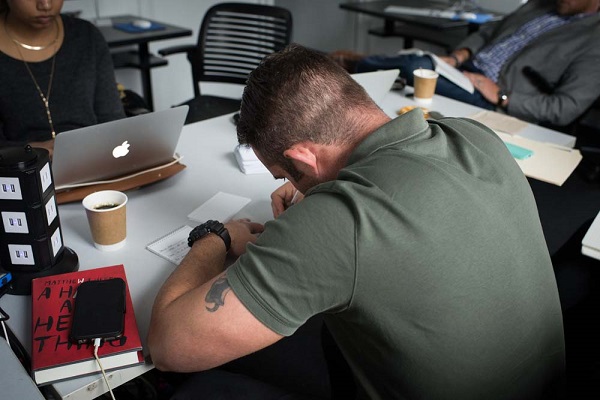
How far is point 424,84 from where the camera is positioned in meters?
2.05

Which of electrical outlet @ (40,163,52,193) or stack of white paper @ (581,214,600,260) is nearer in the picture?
electrical outlet @ (40,163,52,193)

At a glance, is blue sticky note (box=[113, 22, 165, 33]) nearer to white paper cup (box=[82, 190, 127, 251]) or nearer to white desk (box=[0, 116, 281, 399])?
white desk (box=[0, 116, 281, 399])

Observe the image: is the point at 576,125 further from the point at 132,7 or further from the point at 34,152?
the point at 132,7

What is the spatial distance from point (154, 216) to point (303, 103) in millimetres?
590

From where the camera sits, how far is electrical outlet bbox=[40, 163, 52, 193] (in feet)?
3.30

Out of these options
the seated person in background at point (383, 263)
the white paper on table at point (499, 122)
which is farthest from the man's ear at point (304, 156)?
the white paper on table at point (499, 122)

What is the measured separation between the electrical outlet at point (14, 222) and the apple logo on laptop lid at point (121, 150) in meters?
0.37

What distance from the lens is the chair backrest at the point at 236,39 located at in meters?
2.78

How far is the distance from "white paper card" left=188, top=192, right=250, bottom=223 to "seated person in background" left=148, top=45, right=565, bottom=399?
0.34 metres

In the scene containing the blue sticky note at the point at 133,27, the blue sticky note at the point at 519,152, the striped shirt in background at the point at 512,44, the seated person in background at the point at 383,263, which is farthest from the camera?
the blue sticky note at the point at 133,27

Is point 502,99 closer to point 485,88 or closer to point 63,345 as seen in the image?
point 485,88

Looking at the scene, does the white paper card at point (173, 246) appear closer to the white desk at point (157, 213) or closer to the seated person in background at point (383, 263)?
the white desk at point (157, 213)

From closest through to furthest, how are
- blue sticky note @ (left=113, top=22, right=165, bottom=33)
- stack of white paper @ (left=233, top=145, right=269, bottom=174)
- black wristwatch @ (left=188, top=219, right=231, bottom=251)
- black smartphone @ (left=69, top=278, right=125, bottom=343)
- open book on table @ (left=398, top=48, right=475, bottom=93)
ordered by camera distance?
black smartphone @ (left=69, top=278, right=125, bottom=343), black wristwatch @ (left=188, top=219, right=231, bottom=251), stack of white paper @ (left=233, top=145, right=269, bottom=174), open book on table @ (left=398, top=48, right=475, bottom=93), blue sticky note @ (left=113, top=22, right=165, bottom=33)

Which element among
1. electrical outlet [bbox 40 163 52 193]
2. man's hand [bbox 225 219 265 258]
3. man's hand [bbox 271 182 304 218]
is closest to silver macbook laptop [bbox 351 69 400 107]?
man's hand [bbox 271 182 304 218]
